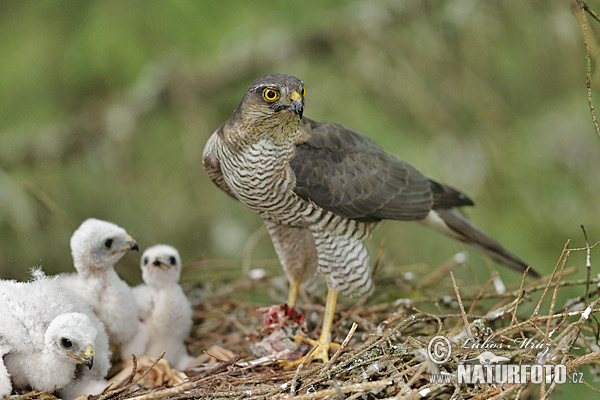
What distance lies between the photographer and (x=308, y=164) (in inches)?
120

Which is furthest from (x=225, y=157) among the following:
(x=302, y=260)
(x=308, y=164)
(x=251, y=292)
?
(x=251, y=292)

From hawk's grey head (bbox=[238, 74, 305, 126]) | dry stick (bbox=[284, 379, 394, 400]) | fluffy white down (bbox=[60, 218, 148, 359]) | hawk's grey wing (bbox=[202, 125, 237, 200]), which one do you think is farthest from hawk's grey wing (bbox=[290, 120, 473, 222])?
fluffy white down (bbox=[60, 218, 148, 359])

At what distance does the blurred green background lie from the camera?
14.2 feet

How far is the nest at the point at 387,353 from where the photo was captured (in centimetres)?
243

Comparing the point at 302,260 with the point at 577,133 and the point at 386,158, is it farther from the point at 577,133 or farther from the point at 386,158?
the point at 577,133

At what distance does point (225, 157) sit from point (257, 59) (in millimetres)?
2094

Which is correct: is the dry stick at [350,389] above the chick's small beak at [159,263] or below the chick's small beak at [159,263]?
below

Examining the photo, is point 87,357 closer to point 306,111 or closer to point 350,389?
point 350,389

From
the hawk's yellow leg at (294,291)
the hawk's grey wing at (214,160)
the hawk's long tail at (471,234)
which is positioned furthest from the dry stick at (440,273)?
the hawk's grey wing at (214,160)

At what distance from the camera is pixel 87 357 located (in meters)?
2.65

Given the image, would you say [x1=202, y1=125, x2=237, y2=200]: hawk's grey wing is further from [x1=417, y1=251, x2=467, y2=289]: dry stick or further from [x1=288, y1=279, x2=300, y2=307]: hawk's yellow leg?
[x1=417, y1=251, x2=467, y2=289]: dry stick

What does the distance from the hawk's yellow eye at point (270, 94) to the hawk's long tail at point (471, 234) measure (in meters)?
1.52

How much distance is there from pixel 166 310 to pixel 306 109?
1.95 meters

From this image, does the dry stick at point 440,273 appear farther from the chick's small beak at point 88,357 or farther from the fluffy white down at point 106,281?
the chick's small beak at point 88,357
